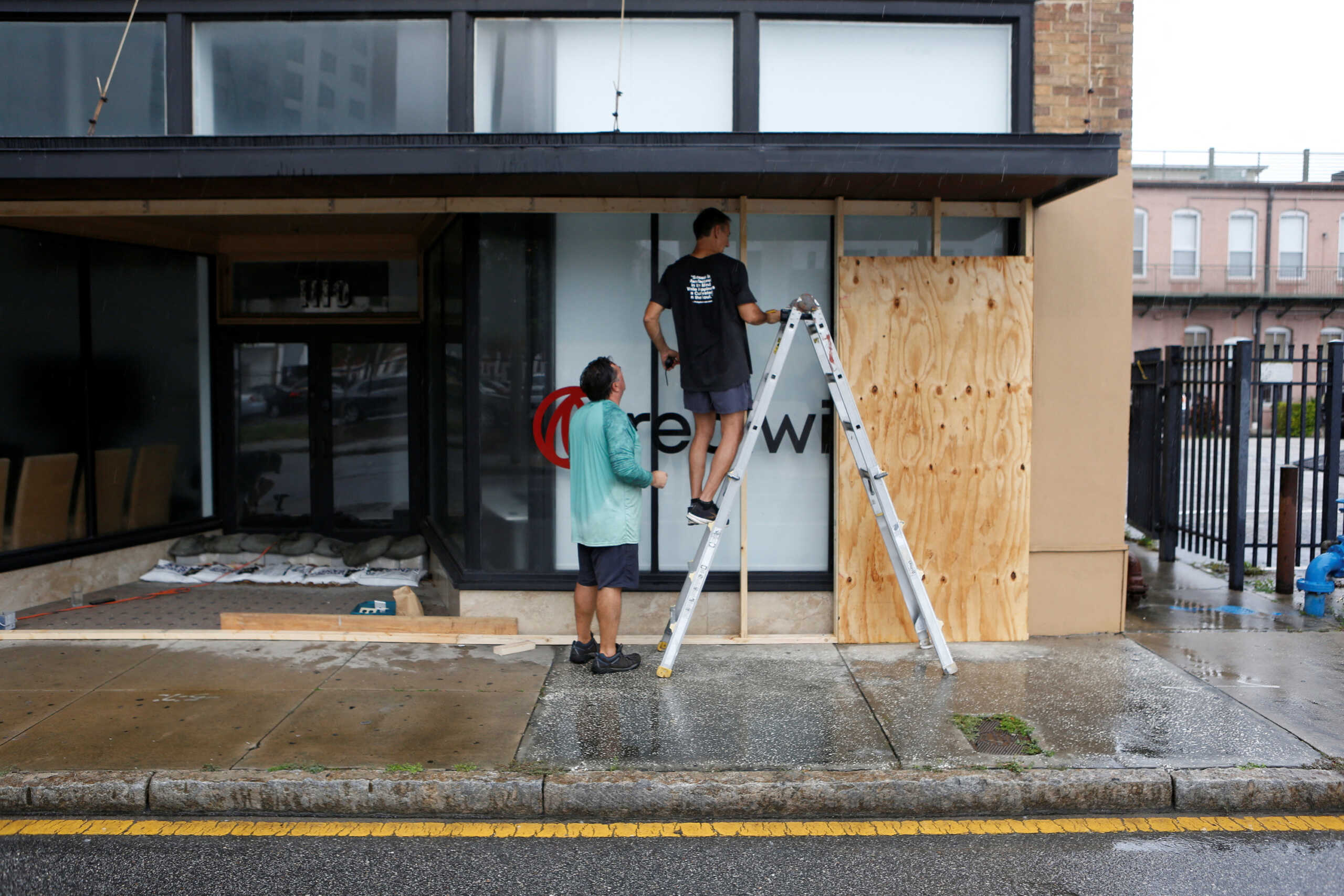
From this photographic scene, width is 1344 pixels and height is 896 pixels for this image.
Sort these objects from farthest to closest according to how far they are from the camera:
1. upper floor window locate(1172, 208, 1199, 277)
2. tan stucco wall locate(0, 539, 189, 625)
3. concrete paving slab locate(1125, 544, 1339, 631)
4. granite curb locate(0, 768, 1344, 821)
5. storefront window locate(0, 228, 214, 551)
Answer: upper floor window locate(1172, 208, 1199, 277) < storefront window locate(0, 228, 214, 551) < tan stucco wall locate(0, 539, 189, 625) < concrete paving slab locate(1125, 544, 1339, 631) < granite curb locate(0, 768, 1344, 821)

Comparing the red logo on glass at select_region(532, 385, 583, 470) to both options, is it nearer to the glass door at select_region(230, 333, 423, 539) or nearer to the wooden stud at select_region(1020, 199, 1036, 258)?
the wooden stud at select_region(1020, 199, 1036, 258)

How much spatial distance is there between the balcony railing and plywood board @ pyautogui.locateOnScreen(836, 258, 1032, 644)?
36436mm

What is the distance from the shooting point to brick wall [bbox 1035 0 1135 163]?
684cm

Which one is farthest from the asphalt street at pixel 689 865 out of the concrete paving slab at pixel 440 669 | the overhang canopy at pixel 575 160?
the overhang canopy at pixel 575 160

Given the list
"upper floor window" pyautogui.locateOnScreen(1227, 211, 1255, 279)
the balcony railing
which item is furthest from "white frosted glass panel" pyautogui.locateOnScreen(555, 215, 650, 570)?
"upper floor window" pyautogui.locateOnScreen(1227, 211, 1255, 279)

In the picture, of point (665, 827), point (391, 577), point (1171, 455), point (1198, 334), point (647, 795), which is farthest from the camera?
point (1198, 334)

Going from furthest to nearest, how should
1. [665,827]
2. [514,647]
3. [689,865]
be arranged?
[514,647]
[665,827]
[689,865]

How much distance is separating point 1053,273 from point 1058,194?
0.55 meters

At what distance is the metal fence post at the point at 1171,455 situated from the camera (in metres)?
9.80

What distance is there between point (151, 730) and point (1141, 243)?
4117 cm

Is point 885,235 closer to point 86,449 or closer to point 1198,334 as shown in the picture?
point 86,449

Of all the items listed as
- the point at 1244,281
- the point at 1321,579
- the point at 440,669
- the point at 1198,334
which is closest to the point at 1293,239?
the point at 1244,281

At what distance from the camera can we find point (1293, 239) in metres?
40.4

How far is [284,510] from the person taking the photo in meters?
10.4
